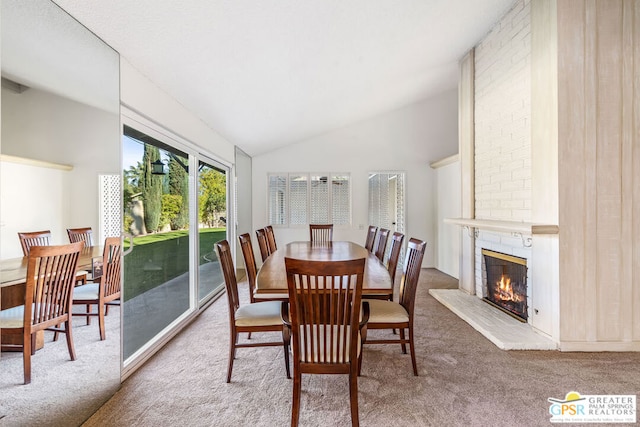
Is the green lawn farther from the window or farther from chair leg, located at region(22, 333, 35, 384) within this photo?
the window

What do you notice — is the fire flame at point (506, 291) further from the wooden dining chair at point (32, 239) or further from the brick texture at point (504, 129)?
the wooden dining chair at point (32, 239)

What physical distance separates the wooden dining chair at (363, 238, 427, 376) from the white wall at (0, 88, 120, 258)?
1.95 metres

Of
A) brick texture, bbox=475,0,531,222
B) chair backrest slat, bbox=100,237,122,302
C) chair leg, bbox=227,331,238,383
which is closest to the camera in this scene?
chair backrest slat, bbox=100,237,122,302

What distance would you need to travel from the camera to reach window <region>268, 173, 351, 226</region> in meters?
6.29

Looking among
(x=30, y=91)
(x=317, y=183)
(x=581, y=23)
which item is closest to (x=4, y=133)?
(x=30, y=91)

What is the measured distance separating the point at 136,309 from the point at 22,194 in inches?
57.5

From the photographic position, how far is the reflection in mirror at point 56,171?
4.51 feet

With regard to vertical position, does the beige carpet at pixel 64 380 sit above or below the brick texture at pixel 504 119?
below

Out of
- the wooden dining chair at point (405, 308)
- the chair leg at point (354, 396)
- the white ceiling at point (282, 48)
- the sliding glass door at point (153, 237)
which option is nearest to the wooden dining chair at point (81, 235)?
the sliding glass door at point (153, 237)

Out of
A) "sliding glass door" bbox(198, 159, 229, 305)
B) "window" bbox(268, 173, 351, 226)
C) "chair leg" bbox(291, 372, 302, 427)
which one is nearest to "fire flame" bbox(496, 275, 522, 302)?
"chair leg" bbox(291, 372, 302, 427)

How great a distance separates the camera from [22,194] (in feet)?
4.72

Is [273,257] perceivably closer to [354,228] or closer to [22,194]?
[22,194]

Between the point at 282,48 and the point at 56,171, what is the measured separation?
180cm

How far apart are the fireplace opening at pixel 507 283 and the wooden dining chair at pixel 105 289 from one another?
12.0 ft
